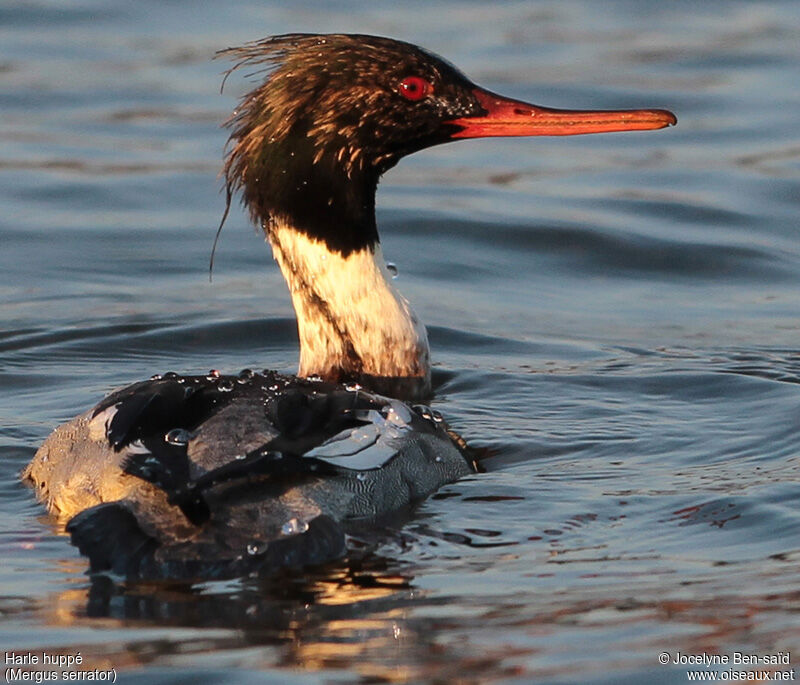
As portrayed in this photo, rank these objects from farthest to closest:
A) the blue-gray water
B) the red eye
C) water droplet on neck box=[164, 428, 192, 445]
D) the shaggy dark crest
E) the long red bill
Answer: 1. the long red bill
2. the red eye
3. the shaggy dark crest
4. water droplet on neck box=[164, 428, 192, 445]
5. the blue-gray water

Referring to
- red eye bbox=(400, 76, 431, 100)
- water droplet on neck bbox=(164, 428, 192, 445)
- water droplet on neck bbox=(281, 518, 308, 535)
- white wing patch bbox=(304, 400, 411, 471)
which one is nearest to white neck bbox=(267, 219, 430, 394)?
red eye bbox=(400, 76, 431, 100)

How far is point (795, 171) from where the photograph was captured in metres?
11.3

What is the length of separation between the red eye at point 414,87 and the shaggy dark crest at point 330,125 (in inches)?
0.6

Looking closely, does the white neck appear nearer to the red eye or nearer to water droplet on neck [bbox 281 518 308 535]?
the red eye

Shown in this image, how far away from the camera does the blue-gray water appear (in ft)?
15.4

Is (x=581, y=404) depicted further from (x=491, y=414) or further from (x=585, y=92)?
(x=585, y=92)

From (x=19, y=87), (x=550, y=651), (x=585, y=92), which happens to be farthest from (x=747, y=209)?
(x=550, y=651)

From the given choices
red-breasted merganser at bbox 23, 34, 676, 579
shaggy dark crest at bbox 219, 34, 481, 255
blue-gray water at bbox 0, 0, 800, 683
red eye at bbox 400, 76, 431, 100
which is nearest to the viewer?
blue-gray water at bbox 0, 0, 800, 683

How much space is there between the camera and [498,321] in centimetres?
877

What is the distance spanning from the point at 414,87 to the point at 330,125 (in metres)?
0.39

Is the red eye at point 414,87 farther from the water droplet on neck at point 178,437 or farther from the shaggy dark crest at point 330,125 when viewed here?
the water droplet on neck at point 178,437

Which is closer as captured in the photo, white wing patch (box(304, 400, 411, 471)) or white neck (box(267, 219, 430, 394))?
white wing patch (box(304, 400, 411, 471))

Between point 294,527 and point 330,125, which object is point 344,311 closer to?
point 330,125

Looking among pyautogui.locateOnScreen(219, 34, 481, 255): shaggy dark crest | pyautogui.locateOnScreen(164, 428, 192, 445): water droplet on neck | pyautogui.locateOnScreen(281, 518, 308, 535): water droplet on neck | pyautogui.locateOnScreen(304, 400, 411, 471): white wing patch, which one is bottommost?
pyautogui.locateOnScreen(281, 518, 308, 535): water droplet on neck
